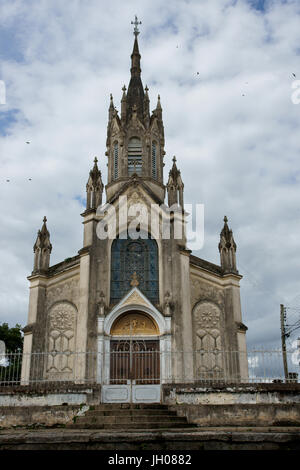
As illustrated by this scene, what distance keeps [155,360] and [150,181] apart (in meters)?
11.3

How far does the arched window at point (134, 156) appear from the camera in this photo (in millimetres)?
28150

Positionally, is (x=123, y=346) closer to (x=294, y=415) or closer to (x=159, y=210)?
(x=159, y=210)

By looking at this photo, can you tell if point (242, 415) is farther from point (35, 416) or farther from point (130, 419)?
point (35, 416)

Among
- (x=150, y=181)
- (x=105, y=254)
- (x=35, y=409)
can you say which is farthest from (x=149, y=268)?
(x=35, y=409)

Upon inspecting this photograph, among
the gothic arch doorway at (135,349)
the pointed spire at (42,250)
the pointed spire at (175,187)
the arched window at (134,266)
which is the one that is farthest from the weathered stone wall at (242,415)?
the pointed spire at (42,250)

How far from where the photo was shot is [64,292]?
2405 centimetres

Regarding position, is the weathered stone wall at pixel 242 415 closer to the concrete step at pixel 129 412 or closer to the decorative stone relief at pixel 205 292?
the concrete step at pixel 129 412

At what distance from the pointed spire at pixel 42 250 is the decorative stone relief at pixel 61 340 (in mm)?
2592

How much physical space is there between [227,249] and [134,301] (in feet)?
22.6

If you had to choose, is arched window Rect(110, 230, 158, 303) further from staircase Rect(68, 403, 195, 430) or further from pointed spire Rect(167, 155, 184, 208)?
staircase Rect(68, 403, 195, 430)

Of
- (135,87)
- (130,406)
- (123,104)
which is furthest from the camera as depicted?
(135,87)

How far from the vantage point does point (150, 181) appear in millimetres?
27625

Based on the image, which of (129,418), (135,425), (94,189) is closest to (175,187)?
(94,189)

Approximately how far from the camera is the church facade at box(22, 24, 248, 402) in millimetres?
21281
